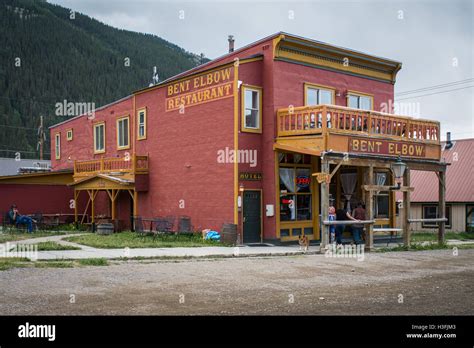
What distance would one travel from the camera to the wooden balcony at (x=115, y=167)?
29.0m

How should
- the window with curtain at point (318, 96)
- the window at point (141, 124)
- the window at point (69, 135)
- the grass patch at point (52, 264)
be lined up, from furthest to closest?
1. the window at point (69, 135)
2. the window at point (141, 124)
3. the window with curtain at point (318, 96)
4. the grass patch at point (52, 264)

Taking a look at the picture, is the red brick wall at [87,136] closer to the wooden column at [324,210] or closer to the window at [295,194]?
the window at [295,194]

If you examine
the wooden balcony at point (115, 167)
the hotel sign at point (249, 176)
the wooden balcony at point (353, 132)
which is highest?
the wooden balcony at point (353, 132)

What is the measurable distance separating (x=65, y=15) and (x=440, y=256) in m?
147

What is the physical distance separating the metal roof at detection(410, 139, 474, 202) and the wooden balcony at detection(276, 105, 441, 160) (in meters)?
14.9

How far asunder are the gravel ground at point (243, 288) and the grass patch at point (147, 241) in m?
4.19

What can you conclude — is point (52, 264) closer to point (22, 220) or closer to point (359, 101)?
point (22, 220)

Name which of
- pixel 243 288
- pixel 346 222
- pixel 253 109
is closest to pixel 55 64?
pixel 253 109

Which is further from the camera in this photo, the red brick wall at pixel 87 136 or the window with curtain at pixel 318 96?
the red brick wall at pixel 87 136

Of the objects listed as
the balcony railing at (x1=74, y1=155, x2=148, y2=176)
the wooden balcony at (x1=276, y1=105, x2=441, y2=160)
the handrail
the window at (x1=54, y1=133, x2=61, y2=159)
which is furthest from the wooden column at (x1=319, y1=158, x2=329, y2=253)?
the window at (x1=54, y1=133, x2=61, y2=159)

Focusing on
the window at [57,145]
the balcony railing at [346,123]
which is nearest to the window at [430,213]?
the balcony railing at [346,123]

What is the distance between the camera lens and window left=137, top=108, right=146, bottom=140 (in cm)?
2988

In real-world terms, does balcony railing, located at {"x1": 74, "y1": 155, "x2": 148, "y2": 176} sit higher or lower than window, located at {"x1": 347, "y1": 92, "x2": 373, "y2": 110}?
lower

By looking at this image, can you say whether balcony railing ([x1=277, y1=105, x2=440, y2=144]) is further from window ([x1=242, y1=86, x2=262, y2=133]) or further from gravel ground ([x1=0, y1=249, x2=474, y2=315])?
gravel ground ([x1=0, y1=249, x2=474, y2=315])
